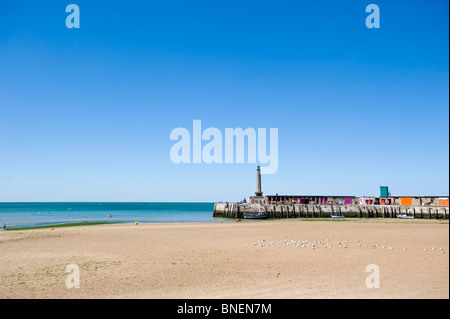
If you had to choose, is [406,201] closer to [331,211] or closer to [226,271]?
[331,211]

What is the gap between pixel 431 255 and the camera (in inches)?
685

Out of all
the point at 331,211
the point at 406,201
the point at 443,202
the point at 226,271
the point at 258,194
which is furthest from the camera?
the point at 258,194

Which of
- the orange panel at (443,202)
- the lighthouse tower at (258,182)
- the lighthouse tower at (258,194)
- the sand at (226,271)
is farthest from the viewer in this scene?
the lighthouse tower at (258,182)

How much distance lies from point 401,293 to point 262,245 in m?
13.1

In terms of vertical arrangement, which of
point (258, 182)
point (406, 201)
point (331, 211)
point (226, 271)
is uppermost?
point (258, 182)

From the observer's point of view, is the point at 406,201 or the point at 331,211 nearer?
the point at 331,211

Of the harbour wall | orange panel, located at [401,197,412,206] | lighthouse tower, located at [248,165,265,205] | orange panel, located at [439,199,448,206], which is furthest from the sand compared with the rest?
lighthouse tower, located at [248,165,265,205]

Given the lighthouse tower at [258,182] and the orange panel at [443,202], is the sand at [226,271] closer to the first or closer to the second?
the orange panel at [443,202]

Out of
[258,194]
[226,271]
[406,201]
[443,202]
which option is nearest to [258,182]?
[258,194]

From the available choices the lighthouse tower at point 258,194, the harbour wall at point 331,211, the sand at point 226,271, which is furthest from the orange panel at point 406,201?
the sand at point 226,271
